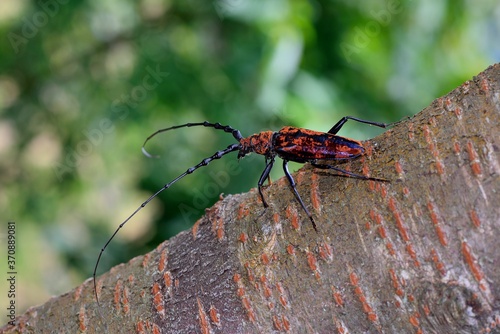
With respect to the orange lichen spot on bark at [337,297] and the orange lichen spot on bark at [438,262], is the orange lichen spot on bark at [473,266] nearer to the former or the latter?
the orange lichen spot on bark at [438,262]

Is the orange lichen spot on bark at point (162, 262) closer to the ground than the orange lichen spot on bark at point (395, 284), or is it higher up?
higher up

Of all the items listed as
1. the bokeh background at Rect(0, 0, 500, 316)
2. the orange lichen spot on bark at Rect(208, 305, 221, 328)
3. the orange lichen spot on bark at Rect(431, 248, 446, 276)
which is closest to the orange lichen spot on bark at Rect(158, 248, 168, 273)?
the orange lichen spot on bark at Rect(208, 305, 221, 328)

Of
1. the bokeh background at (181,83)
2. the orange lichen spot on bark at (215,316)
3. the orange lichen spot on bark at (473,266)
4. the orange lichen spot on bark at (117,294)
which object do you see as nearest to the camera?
the orange lichen spot on bark at (473,266)

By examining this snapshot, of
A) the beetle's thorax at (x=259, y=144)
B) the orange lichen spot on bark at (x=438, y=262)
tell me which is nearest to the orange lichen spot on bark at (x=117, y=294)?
the orange lichen spot on bark at (x=438, y=262)

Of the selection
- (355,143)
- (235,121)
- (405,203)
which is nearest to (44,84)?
(235,121)

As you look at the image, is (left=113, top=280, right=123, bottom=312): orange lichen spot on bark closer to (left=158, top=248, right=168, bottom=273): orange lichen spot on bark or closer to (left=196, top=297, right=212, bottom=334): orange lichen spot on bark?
(left=158, top=248, right=168, bottom=273): orange lichen spot on bark

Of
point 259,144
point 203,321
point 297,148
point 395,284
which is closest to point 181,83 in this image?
point 259,144
